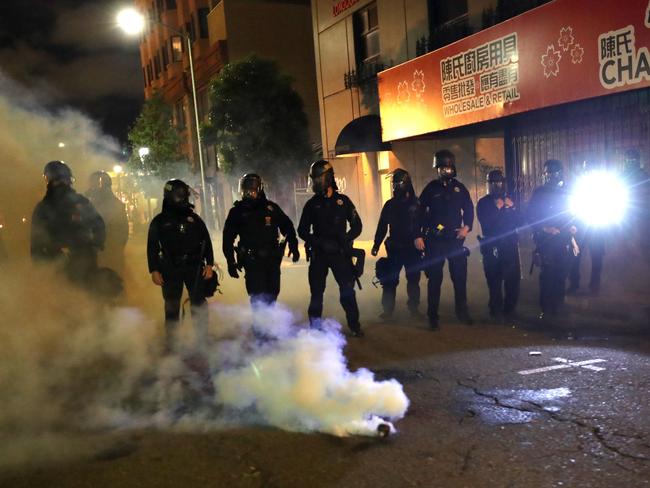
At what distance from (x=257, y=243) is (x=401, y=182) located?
1961 millimetres

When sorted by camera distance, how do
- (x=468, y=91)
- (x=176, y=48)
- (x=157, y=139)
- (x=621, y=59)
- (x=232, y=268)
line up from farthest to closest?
(x=176, y=48) < (x=157, y=139) < (x=468, y=91) < (x=621, y=59) < (x=232, y=268)

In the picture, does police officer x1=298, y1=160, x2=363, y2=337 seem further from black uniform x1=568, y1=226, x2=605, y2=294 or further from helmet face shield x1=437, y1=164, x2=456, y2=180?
black uniform x1=568, y1=226, x2=605, y2=294

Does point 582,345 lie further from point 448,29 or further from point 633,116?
point 448,29

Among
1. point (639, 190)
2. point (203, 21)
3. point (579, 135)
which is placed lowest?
point (639, 190)

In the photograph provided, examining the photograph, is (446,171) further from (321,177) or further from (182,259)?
(182,259)

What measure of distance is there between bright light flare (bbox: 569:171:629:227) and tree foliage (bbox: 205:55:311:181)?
1143 cm

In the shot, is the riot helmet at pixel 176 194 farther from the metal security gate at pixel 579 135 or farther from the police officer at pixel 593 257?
the metal security gate at pixel 579 135

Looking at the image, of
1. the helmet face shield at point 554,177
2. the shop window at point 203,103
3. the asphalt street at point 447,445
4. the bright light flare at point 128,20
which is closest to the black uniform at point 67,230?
the asphalt street at point 447,445

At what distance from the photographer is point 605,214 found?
8664 mm

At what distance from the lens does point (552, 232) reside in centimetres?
683

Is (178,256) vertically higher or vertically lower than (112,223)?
lower

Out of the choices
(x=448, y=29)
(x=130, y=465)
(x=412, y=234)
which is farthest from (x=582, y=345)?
(x=448, y=29)

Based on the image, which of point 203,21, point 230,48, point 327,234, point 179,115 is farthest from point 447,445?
point 179,115

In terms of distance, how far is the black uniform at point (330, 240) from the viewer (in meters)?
6.38
